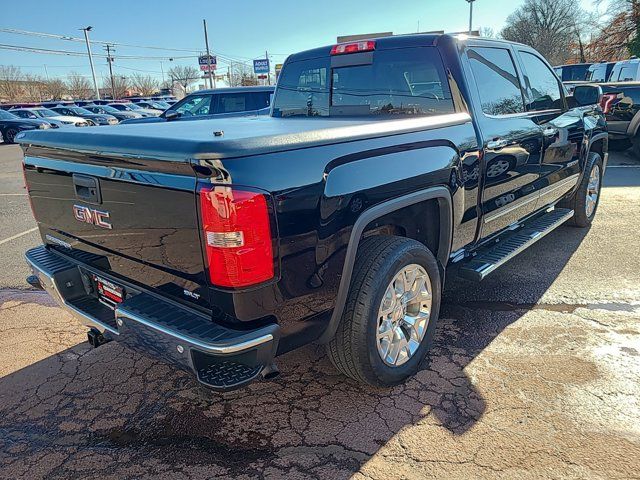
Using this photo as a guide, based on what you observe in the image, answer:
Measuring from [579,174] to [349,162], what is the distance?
389cm

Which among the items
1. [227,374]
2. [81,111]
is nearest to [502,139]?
[227,374]

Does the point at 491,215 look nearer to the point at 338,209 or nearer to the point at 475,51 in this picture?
the point at 475,51

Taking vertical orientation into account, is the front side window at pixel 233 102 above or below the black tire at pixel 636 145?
above

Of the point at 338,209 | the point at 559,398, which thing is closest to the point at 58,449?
the point at 338,209

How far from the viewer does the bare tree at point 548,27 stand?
2350 inches

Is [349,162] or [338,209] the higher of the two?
[349,162]

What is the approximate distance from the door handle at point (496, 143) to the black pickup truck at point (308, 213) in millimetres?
14

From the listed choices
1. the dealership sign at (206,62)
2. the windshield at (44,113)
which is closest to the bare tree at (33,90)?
the dealership sign at (206,62)

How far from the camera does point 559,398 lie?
279cm

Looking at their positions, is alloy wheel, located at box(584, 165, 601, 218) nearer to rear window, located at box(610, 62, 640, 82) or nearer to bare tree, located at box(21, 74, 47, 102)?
rear window, located at box(610, 62, 640, 82)

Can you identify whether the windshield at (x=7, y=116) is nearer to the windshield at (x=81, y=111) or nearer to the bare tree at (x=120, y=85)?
the windshield at (x=81, y=111)

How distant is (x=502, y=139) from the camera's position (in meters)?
3.57

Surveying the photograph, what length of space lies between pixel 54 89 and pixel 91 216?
8279 cm

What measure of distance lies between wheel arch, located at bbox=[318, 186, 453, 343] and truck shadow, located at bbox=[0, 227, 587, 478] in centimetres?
55
